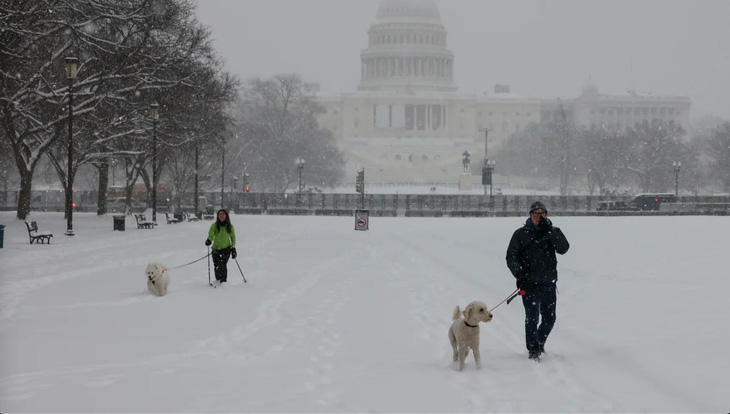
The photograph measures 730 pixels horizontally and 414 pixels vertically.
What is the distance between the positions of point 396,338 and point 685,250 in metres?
15.1

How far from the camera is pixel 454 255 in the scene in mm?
26141

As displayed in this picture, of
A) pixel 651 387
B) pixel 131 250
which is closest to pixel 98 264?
pixel 131 250

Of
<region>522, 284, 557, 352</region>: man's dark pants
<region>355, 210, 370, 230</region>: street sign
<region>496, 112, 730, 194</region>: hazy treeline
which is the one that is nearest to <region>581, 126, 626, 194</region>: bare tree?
<region>496, 112, 730, 194</region>: hazy treeline

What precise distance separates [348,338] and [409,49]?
584ft

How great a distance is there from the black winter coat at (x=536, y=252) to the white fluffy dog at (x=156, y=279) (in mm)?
6934

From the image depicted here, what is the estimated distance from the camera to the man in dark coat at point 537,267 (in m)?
10.7

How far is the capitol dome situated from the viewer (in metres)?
188

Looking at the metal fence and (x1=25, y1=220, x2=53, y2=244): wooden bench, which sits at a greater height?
the metal fence

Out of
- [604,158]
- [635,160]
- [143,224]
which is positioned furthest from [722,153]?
[143,224]

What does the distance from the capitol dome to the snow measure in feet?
547

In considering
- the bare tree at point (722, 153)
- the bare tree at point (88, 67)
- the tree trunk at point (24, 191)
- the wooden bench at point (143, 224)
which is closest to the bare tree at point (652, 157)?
the bare tree at point (722, 153)

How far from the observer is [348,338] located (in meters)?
11.9

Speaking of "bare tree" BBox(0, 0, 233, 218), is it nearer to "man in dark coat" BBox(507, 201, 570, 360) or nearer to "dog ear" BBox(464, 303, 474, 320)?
"man in dark coat" BBox(507, 201, 570, 360)

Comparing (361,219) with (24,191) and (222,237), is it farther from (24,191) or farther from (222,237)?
(222,237)
